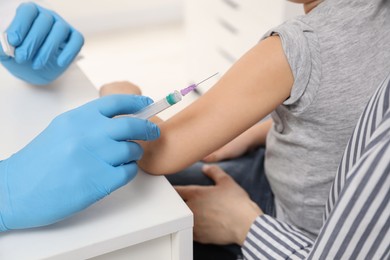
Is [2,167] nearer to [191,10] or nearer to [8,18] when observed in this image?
[8,18]

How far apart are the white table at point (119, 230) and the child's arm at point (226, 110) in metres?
0.05

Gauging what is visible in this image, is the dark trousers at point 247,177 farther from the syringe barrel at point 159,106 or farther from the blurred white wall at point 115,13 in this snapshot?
the blurred white wall at point 115,13

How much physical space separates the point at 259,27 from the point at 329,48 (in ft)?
3.21

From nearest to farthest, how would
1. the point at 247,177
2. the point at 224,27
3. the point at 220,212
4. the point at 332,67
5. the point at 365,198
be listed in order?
the point at 365,198
the point at 332,67
the point at 220,212
the point at 247,177
the point at 224,27

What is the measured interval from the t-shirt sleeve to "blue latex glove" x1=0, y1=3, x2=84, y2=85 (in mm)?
427

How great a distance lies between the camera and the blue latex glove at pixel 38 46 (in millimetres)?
911

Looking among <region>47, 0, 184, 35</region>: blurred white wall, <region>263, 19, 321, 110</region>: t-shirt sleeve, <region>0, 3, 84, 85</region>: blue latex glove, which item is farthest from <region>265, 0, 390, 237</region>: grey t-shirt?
<region>47, 0, 184, 35</region>: blurred white wall

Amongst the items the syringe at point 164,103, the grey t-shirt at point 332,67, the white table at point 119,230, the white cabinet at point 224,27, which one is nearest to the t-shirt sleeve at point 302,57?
the grey t-shirt at point 332,67

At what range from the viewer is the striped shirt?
1.69ft

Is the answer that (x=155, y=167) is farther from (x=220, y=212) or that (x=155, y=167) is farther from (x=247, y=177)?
(x=247, y=177)

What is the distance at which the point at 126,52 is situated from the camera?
8.46ft

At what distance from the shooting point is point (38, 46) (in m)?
0.93

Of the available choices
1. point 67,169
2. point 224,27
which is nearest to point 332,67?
point 67,169

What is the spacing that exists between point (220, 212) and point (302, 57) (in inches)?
12.6
